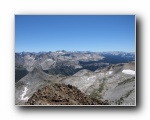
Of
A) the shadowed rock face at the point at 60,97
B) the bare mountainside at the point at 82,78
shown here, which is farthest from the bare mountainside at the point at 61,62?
the shadowed rock face at the point at 60,97

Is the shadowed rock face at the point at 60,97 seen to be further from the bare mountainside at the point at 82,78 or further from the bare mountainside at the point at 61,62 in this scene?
the bare mountainside at the point at 61,62

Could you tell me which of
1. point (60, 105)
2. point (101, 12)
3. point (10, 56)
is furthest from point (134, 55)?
point (10, 56)

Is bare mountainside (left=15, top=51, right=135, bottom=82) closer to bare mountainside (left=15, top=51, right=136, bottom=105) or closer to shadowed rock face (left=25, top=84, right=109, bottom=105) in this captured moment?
bare mountainside (left=15, top=51, right=136, bottom=105)

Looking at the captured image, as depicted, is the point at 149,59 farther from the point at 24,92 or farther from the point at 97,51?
the point at 24,92

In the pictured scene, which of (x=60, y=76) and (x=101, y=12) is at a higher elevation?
(x=101, y=12)

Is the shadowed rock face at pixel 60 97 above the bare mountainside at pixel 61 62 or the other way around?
the other way around

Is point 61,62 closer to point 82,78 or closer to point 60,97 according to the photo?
point 82,78

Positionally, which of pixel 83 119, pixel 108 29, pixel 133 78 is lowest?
pixel 83 119

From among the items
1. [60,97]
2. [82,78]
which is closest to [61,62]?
[82,78]
